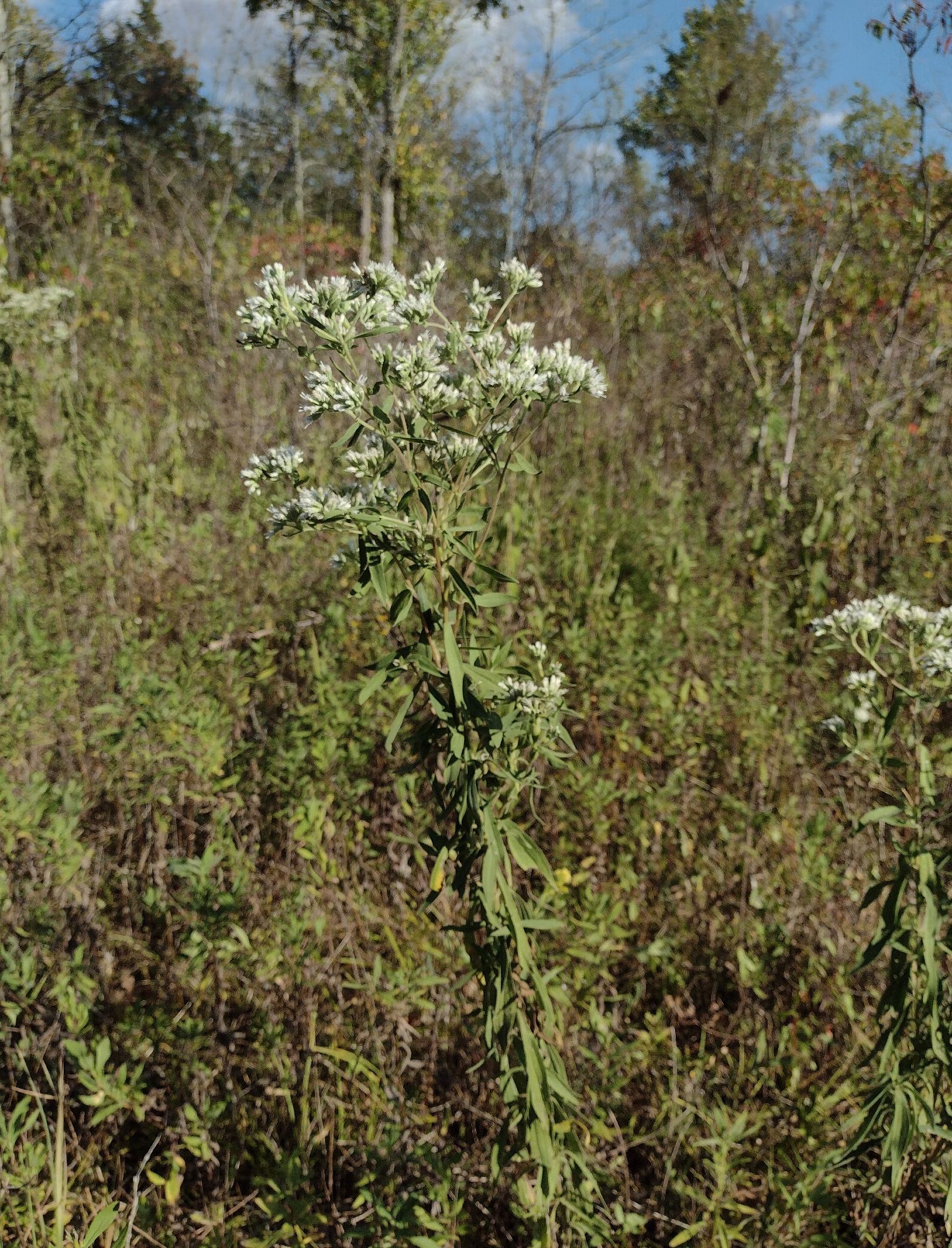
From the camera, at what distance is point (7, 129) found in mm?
7168

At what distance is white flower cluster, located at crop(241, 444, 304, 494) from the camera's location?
1523 millimetres

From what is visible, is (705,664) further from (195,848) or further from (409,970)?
(195,848)

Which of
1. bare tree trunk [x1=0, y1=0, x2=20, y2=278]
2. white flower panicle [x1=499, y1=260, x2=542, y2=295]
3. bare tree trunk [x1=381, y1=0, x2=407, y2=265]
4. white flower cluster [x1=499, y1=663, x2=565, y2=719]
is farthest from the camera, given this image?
bare tree trunk [x1=381, y1=0, x2=407, y2=265]

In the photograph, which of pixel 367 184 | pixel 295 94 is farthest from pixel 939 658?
pixel 295 94

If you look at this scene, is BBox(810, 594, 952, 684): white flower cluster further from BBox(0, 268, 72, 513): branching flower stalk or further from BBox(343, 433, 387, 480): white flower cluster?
BBox(0, 268, 72, 513): branching flower stalk

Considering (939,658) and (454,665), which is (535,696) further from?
(939,658)

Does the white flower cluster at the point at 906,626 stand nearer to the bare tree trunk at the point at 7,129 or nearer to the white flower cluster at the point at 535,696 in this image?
the white flower cluster at the point at 535,696

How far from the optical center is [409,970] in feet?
6.82

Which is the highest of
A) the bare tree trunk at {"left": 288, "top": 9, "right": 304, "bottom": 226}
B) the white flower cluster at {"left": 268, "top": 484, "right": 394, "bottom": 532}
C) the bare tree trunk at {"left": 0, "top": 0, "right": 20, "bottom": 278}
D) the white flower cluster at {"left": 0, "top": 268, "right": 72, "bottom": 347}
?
the bare tree trunk at {"left": 288, "top": 9, "right": 304, "bottom": 226}

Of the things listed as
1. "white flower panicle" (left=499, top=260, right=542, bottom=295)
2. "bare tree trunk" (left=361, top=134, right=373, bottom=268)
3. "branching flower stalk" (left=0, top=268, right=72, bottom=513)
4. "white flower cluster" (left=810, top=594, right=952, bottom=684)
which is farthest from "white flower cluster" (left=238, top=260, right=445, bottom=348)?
"bare tree trunk" (left=361, top=134, right=373, bottom=268)

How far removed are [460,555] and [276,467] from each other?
0.35 m

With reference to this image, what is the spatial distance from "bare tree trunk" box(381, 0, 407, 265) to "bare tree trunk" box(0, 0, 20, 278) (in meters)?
3.12

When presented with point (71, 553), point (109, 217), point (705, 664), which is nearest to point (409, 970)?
point (705, 664)

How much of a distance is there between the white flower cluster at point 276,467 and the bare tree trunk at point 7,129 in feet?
18.3
